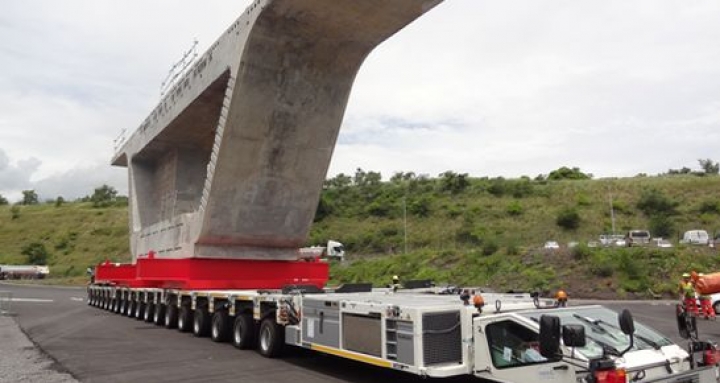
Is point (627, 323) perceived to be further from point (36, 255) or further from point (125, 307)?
point (36, 255)

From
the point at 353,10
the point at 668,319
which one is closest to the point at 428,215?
the point at 668,319

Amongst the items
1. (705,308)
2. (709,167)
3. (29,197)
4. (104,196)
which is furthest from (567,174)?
(29,197)

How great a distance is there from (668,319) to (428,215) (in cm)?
4415

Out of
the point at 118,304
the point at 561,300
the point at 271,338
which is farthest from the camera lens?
the point at 118,304

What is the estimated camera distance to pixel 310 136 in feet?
53.4

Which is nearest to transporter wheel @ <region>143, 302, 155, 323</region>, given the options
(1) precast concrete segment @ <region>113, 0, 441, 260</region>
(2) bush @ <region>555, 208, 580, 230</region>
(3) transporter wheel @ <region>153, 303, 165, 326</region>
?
(3) transporter wheel @ <region>153, 303, 165, 326</region>

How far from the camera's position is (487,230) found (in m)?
50.9

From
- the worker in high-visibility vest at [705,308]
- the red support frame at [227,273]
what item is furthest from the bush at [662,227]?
the red support frame at [227,273]

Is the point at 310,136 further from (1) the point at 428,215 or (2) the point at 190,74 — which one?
(1) the point at 428,215

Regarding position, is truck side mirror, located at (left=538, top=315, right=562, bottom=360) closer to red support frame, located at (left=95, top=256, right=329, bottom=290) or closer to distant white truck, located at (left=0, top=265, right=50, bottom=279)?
red support frame, located at (left=95, top=256, right=329, bottom=290)

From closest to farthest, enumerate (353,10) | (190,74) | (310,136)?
(353,10), (310,136), (190,74)

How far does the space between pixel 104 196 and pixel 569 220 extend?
91182 mm

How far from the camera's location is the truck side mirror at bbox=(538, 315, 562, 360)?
5672 mm

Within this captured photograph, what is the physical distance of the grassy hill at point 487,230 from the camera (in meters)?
28.9
